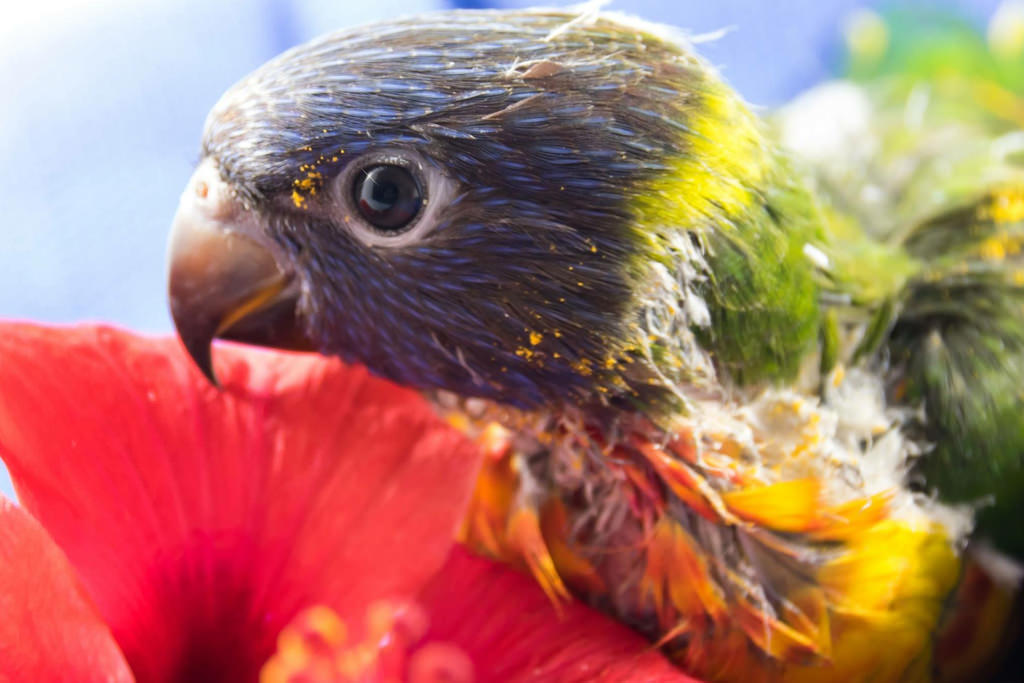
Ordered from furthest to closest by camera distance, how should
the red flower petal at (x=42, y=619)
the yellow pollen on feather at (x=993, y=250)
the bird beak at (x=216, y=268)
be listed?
the yellow pollen on feather at (x=993, y=250)
the bird beak at (x=216, y=268)
the red flower petal at (x=42, y=619)

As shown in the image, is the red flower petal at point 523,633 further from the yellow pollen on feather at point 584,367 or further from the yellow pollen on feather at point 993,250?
the yellow pollen on feather at point 993,250

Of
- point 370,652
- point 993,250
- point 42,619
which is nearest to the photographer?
point 42,619

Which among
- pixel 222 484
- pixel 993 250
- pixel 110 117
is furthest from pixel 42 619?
pixel 993 250

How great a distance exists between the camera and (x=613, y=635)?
0.68 m

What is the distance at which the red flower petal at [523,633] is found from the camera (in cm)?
64

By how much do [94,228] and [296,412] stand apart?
0.32 metres

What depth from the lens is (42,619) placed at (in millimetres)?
490

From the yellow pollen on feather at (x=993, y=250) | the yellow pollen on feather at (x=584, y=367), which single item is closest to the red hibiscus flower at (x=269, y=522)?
the yellow pollen on feather at (x=584, y=367)

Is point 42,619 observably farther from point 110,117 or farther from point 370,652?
point 110,117

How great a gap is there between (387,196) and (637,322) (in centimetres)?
18

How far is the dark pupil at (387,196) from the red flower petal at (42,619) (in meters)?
0.28

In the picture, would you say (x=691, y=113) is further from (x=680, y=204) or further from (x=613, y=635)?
(x=613, y=635)

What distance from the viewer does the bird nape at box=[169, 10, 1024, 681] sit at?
0.53 meters

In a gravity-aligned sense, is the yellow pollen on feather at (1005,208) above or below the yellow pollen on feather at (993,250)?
above
